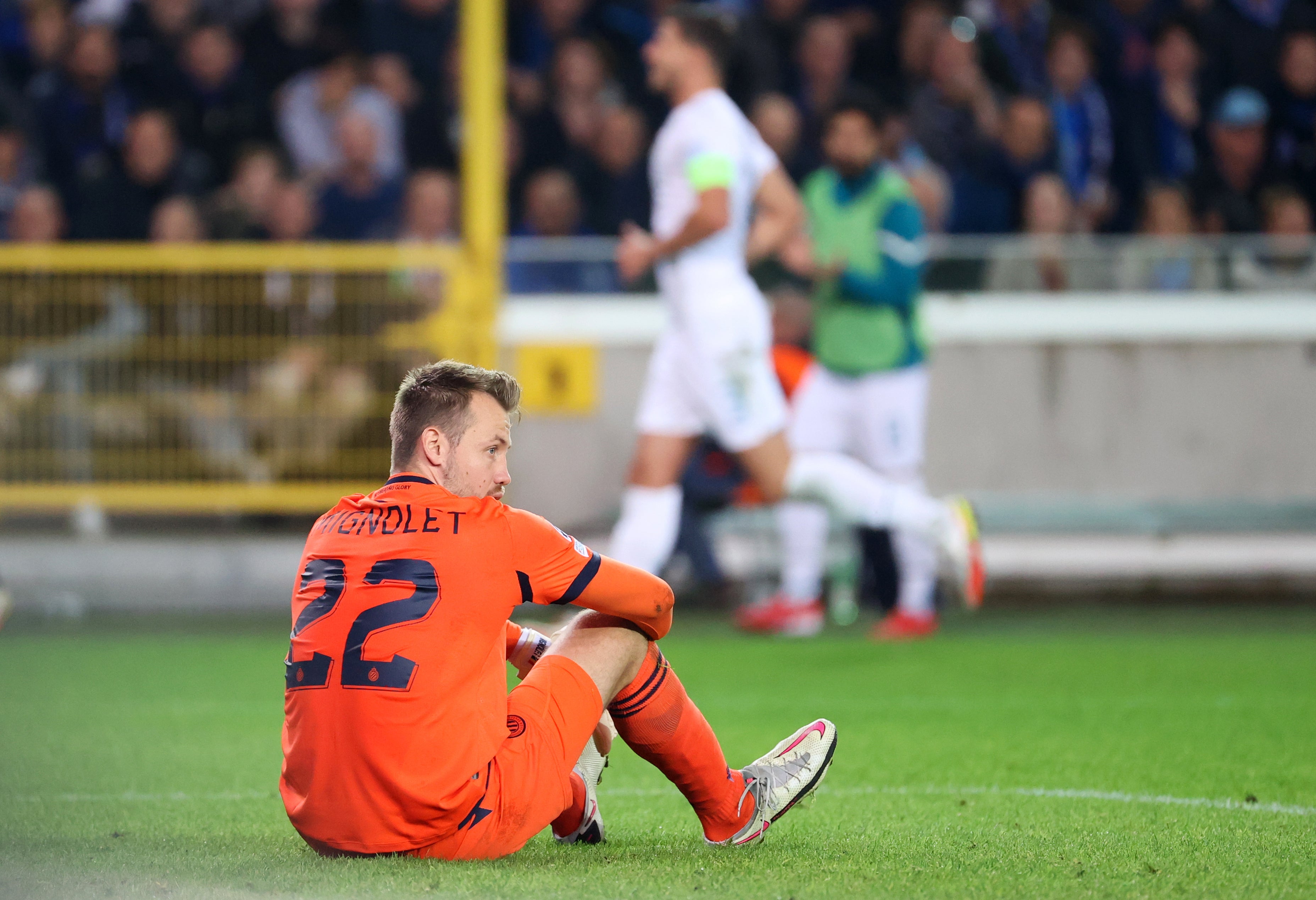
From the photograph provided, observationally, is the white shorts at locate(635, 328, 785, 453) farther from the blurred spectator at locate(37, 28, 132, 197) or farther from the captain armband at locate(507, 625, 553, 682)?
the blurred spectator at locate(37, 28, 132, 197)

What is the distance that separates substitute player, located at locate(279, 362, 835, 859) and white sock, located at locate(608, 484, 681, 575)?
12.2ft

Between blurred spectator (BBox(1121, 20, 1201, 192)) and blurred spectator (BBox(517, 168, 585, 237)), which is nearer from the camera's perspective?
blurred spectator (BBox(517, 168, 585, 237))

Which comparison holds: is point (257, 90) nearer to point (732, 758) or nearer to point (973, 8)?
point (973, 8)

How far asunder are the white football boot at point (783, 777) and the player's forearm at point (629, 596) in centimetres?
48

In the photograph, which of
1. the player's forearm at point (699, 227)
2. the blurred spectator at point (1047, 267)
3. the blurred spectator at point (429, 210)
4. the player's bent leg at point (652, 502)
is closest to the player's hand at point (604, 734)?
the player's bent leg at point (652, 502)

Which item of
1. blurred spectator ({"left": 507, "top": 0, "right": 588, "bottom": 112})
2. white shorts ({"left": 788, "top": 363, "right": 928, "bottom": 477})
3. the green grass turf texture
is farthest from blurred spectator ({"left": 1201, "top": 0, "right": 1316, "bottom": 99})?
the green grass turf texture

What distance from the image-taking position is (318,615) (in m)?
3.29

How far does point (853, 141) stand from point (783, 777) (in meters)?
4.94

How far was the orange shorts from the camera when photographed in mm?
3348

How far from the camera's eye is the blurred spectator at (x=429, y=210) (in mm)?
10484

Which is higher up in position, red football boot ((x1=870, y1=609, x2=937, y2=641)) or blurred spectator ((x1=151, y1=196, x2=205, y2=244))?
blurred spectator ((x1=151, y1=196, x2=205, y2=244))

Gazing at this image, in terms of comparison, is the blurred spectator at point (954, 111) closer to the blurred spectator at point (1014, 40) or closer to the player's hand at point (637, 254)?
the blurred spectator at point (1014, 40)

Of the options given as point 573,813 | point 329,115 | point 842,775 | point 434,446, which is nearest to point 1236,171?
point 329,115

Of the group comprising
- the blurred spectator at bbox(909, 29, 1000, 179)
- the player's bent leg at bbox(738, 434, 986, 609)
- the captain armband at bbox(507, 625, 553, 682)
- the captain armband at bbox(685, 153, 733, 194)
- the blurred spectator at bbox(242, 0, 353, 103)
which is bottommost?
the player's bent leg at bbox(738, 434, 986, 609)
